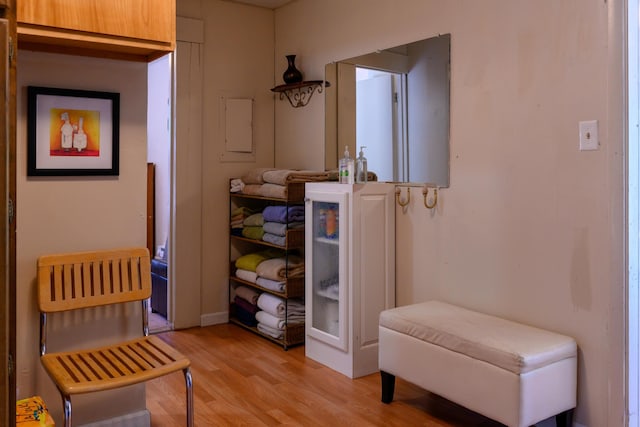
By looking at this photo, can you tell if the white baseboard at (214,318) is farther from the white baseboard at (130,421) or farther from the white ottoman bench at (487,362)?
the white ottoman bench at (487,362)

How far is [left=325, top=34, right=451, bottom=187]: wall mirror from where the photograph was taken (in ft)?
9.70

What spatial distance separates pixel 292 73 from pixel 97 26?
2107mm

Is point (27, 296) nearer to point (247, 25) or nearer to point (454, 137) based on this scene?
point (454, 137)

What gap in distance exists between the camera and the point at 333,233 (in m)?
3.27

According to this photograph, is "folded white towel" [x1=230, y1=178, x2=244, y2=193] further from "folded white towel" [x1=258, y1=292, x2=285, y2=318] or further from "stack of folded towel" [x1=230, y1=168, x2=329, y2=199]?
"folded white towel" [x1=258, y1=292, x2=285, y2=318]

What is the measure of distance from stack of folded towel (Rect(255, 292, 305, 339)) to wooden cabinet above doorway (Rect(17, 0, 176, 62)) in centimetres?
190

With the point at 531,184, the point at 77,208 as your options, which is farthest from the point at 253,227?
the point at 531,184

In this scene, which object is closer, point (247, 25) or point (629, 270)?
point (629, 270)

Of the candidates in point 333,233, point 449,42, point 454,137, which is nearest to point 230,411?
point 333,233

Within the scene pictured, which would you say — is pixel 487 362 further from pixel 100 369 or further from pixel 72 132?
pixel 72 132

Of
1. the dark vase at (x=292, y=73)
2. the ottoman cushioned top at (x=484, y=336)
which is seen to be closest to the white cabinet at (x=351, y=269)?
the ottoman cushioned top at (x=484, y=336)

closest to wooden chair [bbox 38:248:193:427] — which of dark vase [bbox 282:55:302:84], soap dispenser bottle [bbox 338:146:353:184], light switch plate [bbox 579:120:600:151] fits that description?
soap dispenser bottle [bbox 338:146:353:184]

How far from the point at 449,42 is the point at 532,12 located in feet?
1.61

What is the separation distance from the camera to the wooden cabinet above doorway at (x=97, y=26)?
1892 millimetres
